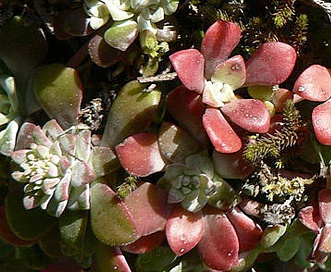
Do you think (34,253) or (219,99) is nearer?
(219,99)

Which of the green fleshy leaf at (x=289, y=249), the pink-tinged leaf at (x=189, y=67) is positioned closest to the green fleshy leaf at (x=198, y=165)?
the pink-tinged leaf at (x=189, y=67)

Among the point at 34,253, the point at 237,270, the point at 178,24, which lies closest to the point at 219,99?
the point at 178,24

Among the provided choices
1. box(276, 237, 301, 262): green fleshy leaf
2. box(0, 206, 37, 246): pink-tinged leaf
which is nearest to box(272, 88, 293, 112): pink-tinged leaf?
box(276, 237, 301, 262): green fleshy leaf

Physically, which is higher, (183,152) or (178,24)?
(178,24)

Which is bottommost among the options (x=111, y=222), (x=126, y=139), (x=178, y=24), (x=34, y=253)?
(x=34, y=253)

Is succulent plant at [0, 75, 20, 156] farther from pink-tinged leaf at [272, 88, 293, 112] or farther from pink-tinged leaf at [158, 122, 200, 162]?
pink-tinged leaf at [272, 88, 293, 112]

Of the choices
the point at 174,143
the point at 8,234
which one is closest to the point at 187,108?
the point at 174,143

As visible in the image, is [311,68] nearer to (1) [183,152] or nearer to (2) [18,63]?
(1) [183,152]
